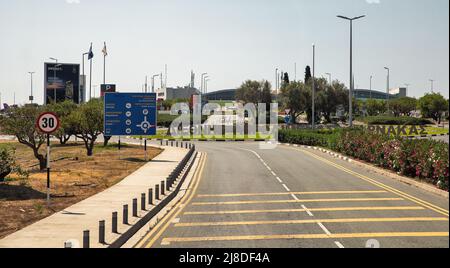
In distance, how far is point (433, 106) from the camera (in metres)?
111

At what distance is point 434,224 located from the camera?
603 inches

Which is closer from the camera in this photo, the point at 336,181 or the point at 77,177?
the point at 336,181

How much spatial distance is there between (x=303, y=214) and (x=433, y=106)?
4039 inches

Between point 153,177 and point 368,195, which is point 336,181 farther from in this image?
point 153,177

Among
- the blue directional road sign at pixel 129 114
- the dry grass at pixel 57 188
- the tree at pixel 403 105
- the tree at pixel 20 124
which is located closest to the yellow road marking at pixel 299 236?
the dry grass at pixel 57 188

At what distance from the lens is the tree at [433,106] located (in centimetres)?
11025

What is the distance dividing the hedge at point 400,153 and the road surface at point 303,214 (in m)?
1.13

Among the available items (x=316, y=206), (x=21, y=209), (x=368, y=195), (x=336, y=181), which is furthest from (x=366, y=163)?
(x=21, y=209)

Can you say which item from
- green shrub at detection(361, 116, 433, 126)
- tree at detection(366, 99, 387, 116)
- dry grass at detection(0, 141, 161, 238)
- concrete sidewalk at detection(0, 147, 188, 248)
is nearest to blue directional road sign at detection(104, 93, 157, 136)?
dry grass at detection(0, 141, 161, 238)
